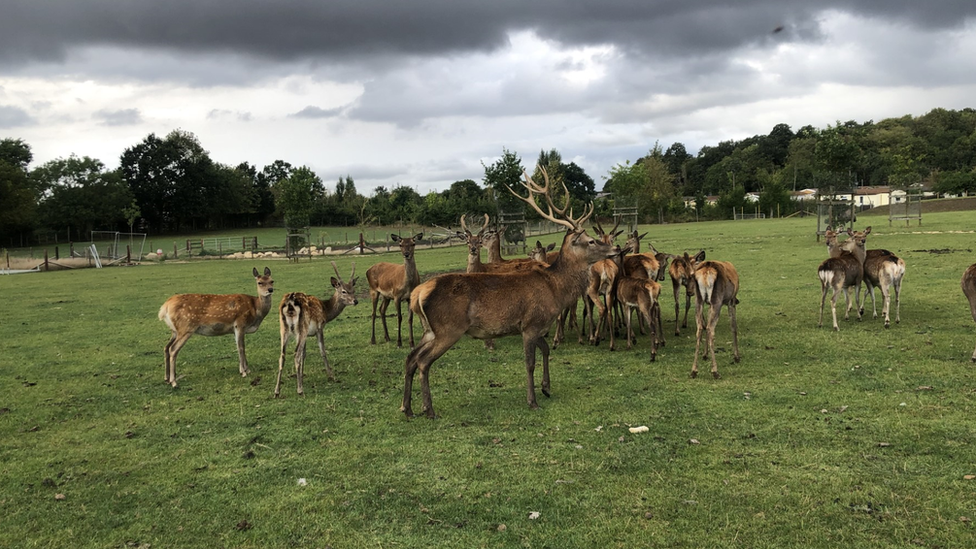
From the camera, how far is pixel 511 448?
6023 millimetres

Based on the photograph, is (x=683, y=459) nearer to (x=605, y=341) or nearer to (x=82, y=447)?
(x=605, y=341)

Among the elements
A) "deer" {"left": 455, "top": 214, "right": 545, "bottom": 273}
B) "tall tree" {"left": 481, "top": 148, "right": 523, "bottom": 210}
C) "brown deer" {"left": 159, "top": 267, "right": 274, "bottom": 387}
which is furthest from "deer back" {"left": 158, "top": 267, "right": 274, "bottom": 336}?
"tall tree" {"left": 481, "top": 148, "right": 523, "bottom": 210}

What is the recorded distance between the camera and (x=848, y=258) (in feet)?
37.6

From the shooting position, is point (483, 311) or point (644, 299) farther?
point (644, 299)

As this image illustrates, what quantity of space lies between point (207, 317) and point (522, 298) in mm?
4771

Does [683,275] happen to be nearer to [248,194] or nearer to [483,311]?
[483,311]

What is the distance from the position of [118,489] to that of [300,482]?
157 centimetres

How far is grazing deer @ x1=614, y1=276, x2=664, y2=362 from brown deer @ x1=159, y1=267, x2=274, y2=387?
17.6 ft

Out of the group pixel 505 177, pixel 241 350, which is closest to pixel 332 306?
pixel 241 350

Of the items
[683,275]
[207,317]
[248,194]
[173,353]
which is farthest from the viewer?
[248,194]

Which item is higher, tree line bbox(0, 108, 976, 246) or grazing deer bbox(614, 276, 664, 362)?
tree line bbox(0, 108, 976, 246)

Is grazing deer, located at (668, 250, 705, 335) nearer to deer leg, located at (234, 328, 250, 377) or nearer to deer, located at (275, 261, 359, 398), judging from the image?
deer, located at (275, 261, 359, 398)

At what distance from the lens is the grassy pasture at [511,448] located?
4582mm

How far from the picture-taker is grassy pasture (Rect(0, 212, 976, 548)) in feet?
15.0
